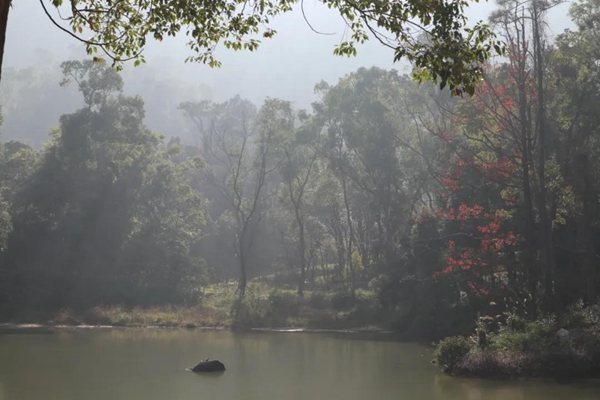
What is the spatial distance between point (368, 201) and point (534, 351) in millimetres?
25925

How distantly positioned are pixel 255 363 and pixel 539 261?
371 inches

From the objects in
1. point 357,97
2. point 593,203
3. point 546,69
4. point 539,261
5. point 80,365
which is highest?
point 357,97

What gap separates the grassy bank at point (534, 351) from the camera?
49.2 ft

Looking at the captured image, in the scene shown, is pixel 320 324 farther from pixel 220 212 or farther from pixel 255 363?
pixel 220 212

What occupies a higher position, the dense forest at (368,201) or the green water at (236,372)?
the dense forest at (368,201)

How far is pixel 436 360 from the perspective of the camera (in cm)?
1697

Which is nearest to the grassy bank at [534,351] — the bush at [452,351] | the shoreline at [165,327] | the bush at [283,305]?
the bush at [452,351]

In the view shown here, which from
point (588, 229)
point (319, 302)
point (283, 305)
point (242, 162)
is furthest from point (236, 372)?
point (242, 162)

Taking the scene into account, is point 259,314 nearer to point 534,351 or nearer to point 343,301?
point 343,301

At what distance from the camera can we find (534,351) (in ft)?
51.0

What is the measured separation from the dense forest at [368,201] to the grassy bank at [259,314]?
525 mm

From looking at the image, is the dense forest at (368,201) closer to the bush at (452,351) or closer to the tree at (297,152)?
the tree at (297,152)

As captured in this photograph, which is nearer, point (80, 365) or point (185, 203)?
point (80, 365)

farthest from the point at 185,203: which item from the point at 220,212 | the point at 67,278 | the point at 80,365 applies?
the point at 80,365
